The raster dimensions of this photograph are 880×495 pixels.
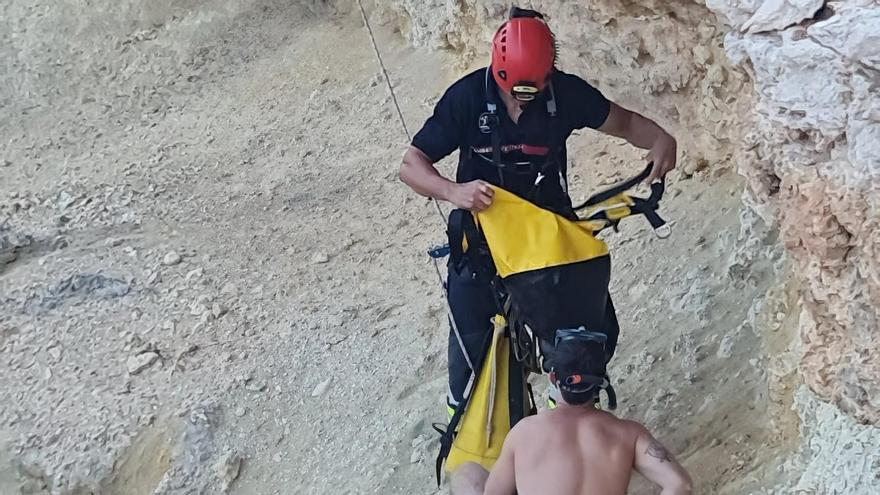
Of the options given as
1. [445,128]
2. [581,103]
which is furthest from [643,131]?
[445,128]

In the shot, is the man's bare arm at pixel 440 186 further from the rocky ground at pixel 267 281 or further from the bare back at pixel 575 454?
the rocky ground at pixel 267 281

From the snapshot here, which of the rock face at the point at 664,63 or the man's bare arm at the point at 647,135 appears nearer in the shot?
the man's bare arm at the point at 647,135

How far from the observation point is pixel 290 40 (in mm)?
10625

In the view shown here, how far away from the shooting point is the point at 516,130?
11.0 feet

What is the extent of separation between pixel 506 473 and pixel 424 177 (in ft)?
3.50

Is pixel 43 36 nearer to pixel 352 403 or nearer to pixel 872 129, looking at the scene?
pixel 352 403

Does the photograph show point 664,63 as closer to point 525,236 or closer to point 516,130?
point 516,130

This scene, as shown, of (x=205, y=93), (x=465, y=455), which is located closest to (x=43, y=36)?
(x=205, y=93)

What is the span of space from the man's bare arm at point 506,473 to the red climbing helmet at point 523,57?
46.2 inches

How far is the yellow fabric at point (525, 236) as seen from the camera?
3215 mm

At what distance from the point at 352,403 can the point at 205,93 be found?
5.95m

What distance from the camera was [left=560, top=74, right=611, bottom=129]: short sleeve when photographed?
11.1ft

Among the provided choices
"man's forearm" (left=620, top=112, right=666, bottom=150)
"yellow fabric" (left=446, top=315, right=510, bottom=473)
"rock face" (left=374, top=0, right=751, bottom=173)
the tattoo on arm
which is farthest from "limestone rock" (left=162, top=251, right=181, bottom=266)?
the tattoo on arm

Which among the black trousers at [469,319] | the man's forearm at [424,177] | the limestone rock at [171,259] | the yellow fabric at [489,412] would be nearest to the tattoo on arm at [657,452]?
the black trousers at [469,319]
